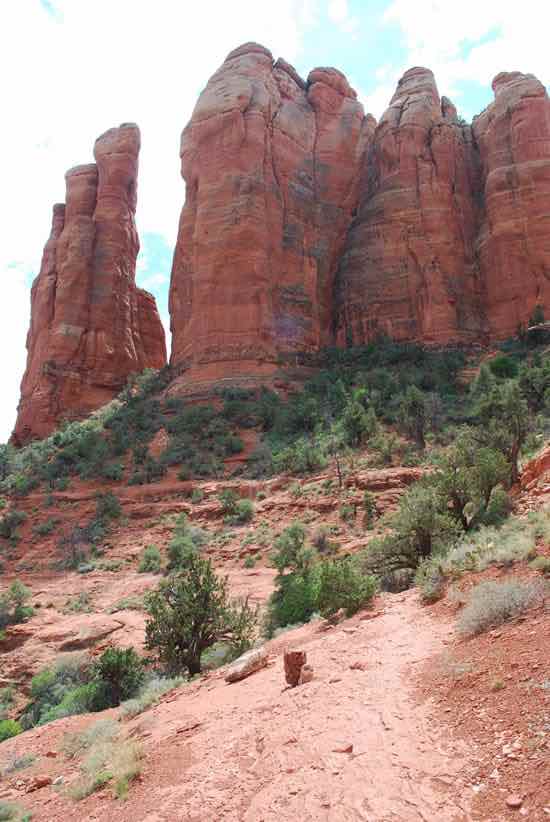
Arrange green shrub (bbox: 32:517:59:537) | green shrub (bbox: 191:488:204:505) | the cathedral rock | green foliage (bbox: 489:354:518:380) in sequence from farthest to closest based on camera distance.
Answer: the cathedral rock, green foliage (bbox: 489:354:518:380), green shrub (bbox: 191:488:204:505), green shrub (bbox: 32:517:59:537)

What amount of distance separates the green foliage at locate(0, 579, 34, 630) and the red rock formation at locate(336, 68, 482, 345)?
25091 mm

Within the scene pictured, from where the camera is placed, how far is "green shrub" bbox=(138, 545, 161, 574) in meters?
18.7

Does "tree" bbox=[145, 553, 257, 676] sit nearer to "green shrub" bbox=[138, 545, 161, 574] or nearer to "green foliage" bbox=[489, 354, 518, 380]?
"green shrub" bbox=[138, 545, 161, 574]

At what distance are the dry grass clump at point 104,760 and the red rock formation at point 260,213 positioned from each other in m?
25.3

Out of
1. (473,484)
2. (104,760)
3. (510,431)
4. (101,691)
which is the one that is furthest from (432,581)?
(510,431)

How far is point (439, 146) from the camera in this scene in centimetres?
3891

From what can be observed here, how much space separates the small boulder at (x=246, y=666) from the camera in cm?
776

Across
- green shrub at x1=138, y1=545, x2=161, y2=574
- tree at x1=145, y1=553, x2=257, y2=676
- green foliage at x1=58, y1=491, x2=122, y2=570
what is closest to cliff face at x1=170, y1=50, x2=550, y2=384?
green foliage at x1=58, y1=491, x2=122, y2=570

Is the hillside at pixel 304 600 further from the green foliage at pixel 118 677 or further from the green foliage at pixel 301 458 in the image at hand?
the green foliage at pixel 118 677

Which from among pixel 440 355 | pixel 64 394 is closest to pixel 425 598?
pixel 440 355

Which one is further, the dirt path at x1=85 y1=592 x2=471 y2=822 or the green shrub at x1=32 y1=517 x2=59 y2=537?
the green shrub at x1=32 y1=517 x2=59 y2=537

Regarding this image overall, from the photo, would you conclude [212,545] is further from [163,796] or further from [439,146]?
[439,146]

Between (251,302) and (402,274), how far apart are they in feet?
31.5

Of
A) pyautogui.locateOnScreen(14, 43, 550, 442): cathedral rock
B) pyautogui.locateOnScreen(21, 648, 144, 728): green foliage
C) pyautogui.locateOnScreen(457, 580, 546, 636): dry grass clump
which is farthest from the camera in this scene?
pyautogui.locateOnScreen(14, 43, 550, 442): cathedral rock
